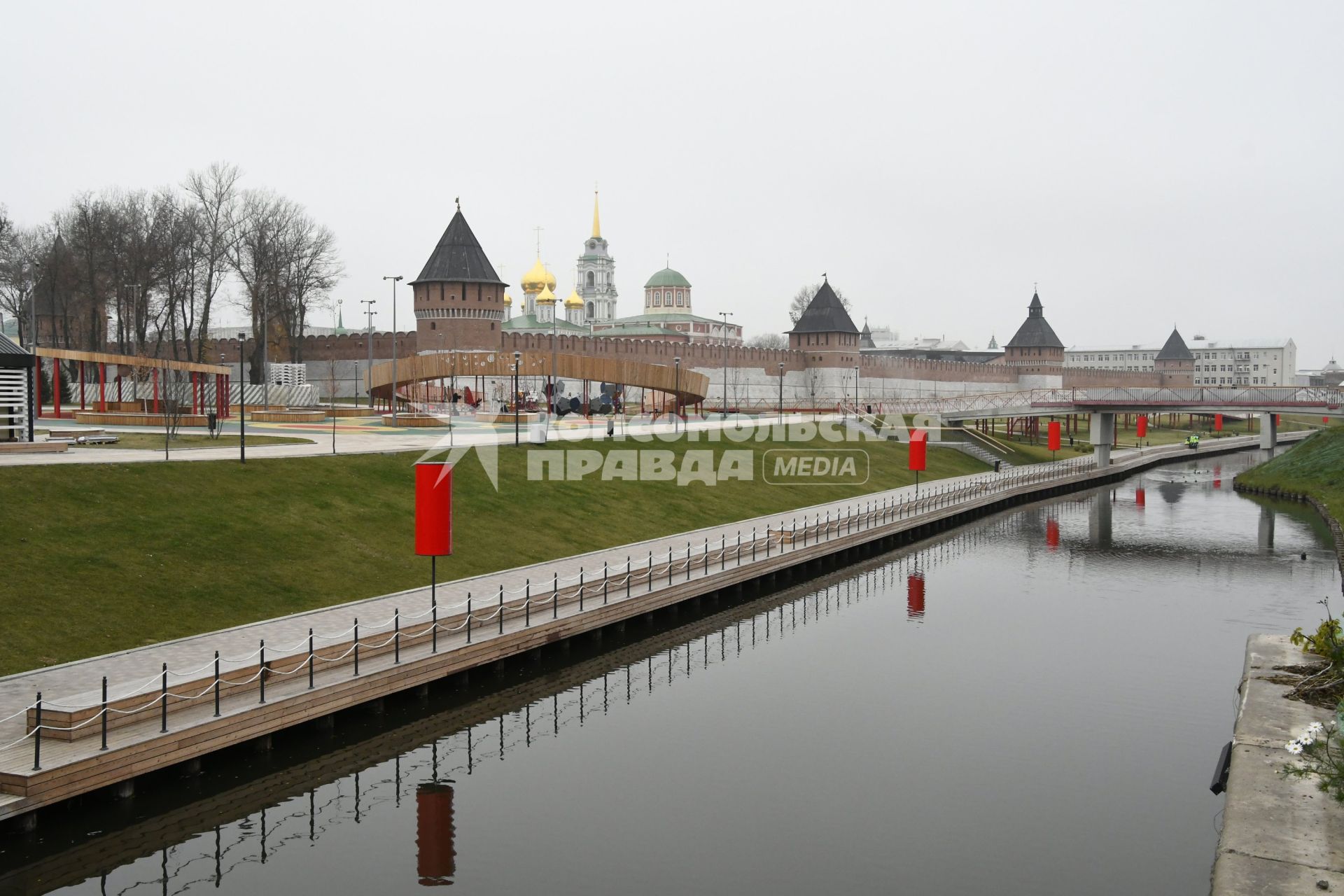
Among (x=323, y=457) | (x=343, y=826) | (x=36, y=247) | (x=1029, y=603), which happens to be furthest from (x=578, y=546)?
(x=36, y=247)

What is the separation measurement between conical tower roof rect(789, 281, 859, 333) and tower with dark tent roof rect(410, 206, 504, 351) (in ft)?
108

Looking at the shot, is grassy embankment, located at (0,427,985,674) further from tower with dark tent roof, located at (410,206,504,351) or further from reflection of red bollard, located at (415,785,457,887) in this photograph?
tower with dark tent roof, located at (410,206,504,351)

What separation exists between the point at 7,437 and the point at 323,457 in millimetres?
7771

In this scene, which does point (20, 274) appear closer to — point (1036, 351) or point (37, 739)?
point (37, 739)

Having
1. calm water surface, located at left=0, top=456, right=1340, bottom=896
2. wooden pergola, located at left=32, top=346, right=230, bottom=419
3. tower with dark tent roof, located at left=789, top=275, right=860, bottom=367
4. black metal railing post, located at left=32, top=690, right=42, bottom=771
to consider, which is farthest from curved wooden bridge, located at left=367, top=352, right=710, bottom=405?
tower with dark tent roof, located at left=789, top=275, right=860, bottom=367

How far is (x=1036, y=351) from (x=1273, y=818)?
118349 mm

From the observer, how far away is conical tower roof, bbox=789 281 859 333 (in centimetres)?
9388

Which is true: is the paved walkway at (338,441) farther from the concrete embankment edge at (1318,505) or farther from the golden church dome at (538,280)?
the golden church dome at (538,280)

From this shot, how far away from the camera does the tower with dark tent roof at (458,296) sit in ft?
226

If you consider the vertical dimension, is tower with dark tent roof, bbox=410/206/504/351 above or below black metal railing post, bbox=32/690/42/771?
above

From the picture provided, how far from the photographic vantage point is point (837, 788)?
54.4 ft

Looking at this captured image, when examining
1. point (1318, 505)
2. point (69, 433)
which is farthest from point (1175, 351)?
point (69, 433)

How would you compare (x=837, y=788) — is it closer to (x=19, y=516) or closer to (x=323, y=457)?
(x=19, y=516)

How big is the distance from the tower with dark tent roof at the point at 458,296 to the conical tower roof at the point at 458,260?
0.14ft
